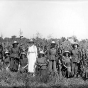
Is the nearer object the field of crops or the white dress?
the field of crops

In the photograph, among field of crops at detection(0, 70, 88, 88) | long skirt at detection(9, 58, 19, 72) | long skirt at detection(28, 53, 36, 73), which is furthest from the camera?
long skirt at detection(9, 58, 19, 72)

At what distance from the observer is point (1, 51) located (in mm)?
11836

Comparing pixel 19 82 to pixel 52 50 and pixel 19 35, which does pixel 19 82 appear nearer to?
pixel 52 50

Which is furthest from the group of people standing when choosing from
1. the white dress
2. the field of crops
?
the field of crops

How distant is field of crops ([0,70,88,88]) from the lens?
9047 millimetres

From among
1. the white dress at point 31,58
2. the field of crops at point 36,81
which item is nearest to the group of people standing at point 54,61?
the white dress at point 31,58

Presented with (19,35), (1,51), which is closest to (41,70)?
(1,51)

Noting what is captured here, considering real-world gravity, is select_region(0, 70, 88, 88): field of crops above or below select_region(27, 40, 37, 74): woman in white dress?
below

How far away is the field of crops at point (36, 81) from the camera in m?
9.05

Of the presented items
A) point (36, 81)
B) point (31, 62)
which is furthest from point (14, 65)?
point (36, 81)

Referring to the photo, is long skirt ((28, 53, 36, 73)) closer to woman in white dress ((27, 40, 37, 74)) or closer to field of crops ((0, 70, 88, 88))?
woman in white dress ((27, 40, 37, 74))

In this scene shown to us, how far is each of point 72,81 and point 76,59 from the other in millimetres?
1336

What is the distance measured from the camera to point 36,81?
933 cm

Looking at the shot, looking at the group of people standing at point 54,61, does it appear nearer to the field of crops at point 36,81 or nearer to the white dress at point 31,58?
the white dress at point 31,58
